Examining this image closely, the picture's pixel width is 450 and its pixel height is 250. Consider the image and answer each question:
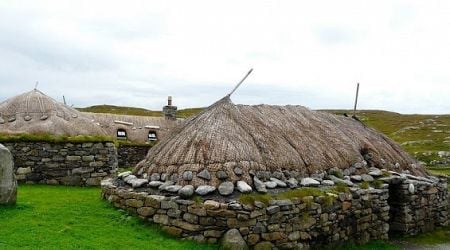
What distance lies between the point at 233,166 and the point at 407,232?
7.22 meters

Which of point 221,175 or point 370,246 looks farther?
point 370,246

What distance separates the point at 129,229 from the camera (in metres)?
10.2

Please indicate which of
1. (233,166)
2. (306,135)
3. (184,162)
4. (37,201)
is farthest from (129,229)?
(306,135)

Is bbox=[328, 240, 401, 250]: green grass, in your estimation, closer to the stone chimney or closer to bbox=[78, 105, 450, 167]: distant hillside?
bbox=[78, 105, 450, 167]: distant hillside

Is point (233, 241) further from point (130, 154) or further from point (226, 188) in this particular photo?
point (130, 154)

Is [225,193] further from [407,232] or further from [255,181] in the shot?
[407,232]

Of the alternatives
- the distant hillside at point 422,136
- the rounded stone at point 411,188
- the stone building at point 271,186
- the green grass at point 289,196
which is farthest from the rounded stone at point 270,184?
the distant hillside at point 422,136

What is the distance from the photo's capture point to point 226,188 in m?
10.2

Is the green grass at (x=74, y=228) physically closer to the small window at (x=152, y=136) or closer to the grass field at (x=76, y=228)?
the grass field at (x=76, y=228)

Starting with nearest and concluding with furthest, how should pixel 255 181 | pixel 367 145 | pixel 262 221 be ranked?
pixel 262 221 < pixel 255 181 < pixel 367 145

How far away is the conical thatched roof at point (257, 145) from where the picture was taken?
36.6 feet

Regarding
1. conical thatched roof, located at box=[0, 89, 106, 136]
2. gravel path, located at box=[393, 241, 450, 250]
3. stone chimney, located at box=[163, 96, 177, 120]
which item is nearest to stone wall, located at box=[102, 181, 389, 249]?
gravel path, located at box=[393, 241, 450, 250]

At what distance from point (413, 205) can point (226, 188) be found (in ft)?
25.3

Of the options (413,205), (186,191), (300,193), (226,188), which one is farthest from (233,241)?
(413,205)
